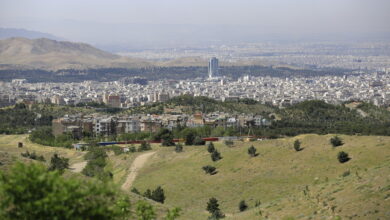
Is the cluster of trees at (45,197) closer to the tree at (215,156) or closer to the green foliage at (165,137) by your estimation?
the tree at (215,156)

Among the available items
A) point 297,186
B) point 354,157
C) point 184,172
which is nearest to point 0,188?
point 297,186

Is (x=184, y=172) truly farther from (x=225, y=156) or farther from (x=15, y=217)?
(x=15, y=217)

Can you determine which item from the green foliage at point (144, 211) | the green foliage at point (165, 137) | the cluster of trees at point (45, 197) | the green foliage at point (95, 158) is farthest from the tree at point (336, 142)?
the cluster of trees at point (45, 197)

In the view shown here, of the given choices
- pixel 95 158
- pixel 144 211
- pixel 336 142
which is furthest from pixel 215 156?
pixel 144 211

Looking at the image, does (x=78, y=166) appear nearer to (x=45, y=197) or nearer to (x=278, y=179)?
(x=278, y=179)

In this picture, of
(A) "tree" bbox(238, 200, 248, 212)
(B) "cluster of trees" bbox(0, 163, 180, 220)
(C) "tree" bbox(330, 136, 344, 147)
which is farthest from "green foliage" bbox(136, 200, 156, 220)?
(C) "tree" bbox(330, 136, 344, 147)

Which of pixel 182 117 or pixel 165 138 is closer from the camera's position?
pixel 165 138
